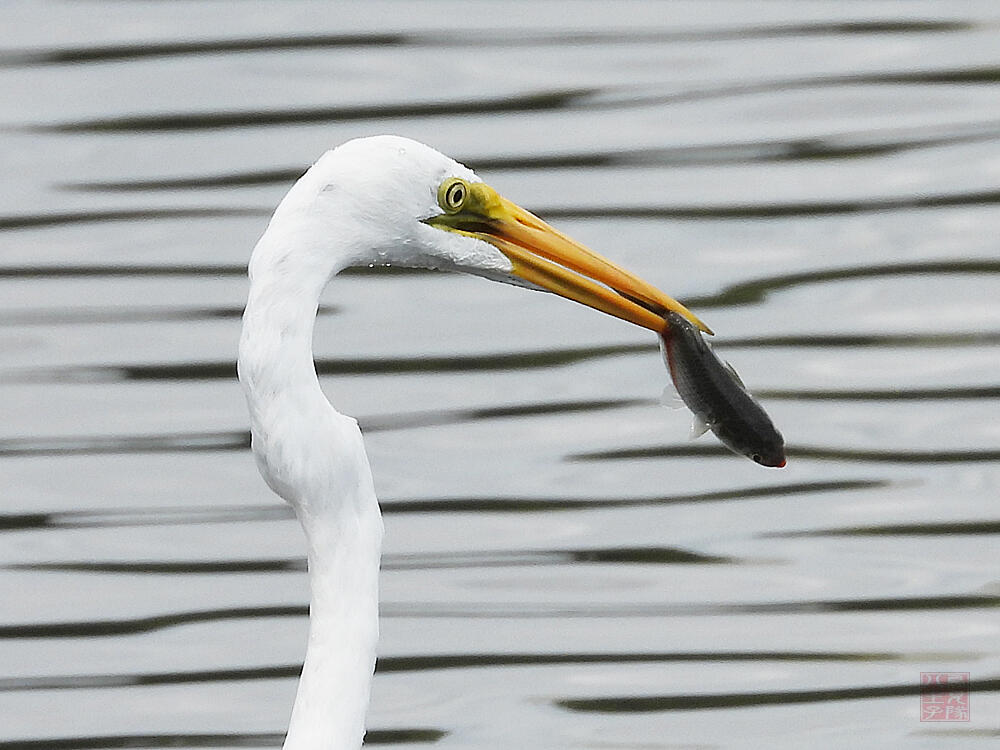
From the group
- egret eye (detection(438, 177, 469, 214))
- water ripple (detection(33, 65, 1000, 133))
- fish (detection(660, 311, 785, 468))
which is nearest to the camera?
egret eye (detection(438, 177, 469, 214))

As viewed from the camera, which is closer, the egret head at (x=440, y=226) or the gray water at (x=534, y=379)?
the egret head at (x=440, y=226)

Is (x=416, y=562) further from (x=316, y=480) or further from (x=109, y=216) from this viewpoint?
(x=316, y=480)

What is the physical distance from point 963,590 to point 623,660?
109cm

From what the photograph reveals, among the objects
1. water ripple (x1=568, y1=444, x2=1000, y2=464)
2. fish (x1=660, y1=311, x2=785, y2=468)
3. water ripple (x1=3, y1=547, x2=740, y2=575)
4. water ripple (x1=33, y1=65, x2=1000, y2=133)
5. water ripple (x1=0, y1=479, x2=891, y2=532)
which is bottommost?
fish (x1=660, y1=311, x2=785, y2=468)

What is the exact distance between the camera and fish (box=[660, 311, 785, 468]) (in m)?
4.36

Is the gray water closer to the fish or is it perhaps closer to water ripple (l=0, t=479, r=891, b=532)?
water ripple (l=0, t=479, r=891, b=532)

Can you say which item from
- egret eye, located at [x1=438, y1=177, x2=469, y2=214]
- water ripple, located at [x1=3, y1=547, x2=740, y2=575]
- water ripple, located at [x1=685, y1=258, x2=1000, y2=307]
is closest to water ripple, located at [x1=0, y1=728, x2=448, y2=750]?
water ripple, located at [x1=3, y1=547, x2=740, y2=575]

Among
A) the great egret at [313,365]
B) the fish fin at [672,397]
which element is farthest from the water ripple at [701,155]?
the great egret at [313,365]

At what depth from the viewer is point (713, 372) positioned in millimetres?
4355

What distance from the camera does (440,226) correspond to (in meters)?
4.03

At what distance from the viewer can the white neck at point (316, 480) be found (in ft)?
12.1

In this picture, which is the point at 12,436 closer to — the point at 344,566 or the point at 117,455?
the point at 117,455

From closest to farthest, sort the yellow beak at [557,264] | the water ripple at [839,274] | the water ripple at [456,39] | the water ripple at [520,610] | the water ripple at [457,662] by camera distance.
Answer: the yellow beak at [557,264] < the water ripple at [457,662] < the water ripple at [520,610] < the water ripple at [839,274] < the water ripple at [456,39]

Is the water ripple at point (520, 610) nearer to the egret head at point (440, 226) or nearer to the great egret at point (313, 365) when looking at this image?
the egret head at point (440, 226)
